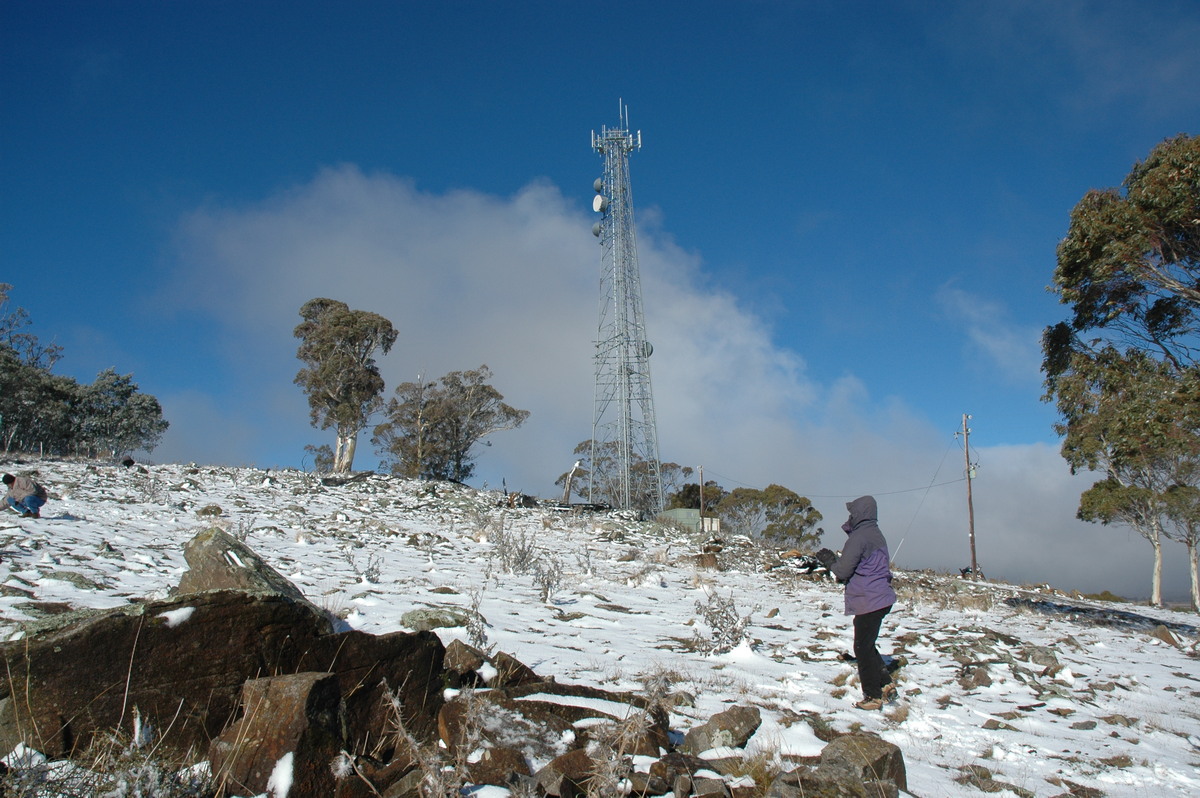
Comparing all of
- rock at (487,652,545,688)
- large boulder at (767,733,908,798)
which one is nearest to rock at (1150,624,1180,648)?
large boulder at (767,733,908,798)

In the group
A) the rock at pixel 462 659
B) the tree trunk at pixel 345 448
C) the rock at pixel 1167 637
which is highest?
the tree trunk at pixel 345 448

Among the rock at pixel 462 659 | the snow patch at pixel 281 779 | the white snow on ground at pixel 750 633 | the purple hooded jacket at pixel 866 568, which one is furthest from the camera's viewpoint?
the purple hooded jacket at pixel 866 568

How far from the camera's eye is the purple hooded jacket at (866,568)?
220 inches

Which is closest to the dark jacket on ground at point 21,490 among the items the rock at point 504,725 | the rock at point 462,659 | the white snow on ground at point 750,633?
the white snow on ground at point 750,633

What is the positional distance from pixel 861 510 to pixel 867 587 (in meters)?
0.66

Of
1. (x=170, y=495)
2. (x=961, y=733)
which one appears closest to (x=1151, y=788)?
(x=961, y=733)

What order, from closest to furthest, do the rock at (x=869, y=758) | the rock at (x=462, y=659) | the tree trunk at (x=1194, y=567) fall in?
the rock at (x=869, y=758) → the rock at (x=462, y=659) → the tree trunk at (x=1194, y=567)

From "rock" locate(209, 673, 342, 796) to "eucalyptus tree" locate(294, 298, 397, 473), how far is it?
31772 millimetres

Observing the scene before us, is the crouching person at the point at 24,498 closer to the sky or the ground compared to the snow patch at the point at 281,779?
closer to the sky

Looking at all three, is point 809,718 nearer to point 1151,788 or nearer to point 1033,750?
point 1033,750

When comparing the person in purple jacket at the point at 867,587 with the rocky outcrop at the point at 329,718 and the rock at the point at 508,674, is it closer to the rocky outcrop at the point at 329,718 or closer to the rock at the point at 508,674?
the rocky outcrop at the point at 329,718

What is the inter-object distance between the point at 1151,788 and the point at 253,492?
59.0 feet

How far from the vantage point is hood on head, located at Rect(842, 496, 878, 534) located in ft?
19.3

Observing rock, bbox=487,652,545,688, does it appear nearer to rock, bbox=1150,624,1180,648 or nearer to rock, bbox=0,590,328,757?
rock, bbox=0,590,328,757
